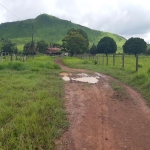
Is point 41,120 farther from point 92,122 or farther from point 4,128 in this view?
point 92,122

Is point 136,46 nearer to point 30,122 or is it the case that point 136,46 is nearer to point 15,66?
point 15,66

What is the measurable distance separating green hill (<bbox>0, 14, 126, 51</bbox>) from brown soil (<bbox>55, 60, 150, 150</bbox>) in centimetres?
12072

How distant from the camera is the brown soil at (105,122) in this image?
15.1ft

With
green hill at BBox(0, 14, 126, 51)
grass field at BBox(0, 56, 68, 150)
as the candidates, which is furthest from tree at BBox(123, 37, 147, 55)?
grass field at BBox(0, 56, 68, 150)

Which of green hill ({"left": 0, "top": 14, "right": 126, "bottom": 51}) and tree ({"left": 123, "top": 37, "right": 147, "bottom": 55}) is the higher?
green hill ({"left": 0, "top": 14, "right": 126, "bottom": 51})

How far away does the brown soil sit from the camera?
15.1 feet

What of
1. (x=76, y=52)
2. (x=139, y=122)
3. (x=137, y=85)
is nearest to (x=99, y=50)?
(x=76, y=52)

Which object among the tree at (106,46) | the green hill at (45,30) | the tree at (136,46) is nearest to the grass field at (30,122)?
the tree at (106,46)

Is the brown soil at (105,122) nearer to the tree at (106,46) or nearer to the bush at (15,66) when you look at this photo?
the bush at (15,66)

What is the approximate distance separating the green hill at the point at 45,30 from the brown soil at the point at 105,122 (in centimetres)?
12072

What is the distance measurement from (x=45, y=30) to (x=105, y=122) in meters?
142

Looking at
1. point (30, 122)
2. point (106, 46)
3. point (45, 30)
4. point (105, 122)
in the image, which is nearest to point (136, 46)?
point (106, 46)

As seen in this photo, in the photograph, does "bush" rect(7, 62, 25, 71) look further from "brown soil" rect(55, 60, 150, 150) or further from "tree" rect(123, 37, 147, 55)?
"tree" rect(123, 37, 147, 55)

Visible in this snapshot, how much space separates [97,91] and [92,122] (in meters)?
3.62
